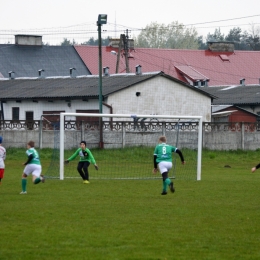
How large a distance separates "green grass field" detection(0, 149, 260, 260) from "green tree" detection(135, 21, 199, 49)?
88.7m

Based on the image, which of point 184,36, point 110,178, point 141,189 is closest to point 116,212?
point 141,189

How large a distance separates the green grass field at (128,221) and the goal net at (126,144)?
2872 millimetres

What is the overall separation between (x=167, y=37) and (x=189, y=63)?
48.7 metres

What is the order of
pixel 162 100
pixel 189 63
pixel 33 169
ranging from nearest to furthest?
pixel 33 169 < pixel 162 100 < pixel 189 63

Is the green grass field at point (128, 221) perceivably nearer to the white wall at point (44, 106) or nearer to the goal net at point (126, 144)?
the goal net at point (126, 144)

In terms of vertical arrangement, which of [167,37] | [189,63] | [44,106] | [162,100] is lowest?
[44,106]

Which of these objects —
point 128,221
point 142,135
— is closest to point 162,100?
point 142,135

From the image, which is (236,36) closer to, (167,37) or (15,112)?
(167,37)

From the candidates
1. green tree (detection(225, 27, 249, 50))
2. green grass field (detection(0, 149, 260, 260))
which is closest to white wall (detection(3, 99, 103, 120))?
green grass field (detection(0, 149, 260, 260))

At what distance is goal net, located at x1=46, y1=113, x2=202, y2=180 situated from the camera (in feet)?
83.4

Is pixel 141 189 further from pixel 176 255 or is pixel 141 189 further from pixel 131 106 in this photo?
pixel 131 106

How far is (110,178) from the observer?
25531 mm

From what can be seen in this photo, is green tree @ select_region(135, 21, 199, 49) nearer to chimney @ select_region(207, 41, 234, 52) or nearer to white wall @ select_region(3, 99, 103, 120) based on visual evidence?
chimney @ select_region(207, 41, 234, 52)

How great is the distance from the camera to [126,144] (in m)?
31.5
